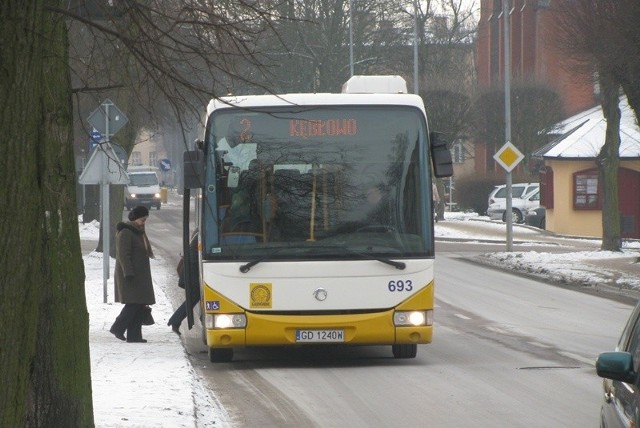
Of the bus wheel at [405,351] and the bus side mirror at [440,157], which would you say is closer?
the bus side mirror at [440,157]

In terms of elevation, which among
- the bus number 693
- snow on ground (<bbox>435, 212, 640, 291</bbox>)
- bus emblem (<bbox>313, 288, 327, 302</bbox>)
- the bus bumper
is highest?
the bus number 693

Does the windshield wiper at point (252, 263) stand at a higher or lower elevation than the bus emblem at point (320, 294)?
higher

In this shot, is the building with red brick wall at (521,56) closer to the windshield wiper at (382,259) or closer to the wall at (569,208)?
the wall at (569,208)

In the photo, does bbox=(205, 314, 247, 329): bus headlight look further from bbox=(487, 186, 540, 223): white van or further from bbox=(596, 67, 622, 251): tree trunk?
bbox=(487, 186, 540, 223): white van

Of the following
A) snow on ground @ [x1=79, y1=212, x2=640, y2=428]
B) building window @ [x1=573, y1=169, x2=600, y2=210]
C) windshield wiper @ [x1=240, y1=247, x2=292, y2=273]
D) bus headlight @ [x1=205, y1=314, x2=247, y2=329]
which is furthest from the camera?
building window @ [x1=573, y1=169, x2=600, y2=210]

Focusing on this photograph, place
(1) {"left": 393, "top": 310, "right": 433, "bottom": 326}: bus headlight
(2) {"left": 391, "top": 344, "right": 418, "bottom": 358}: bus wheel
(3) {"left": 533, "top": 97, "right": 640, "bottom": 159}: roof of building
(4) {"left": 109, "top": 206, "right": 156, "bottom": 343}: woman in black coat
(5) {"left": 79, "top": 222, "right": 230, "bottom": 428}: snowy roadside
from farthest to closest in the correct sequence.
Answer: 1. (3) {"left": 533, "top": 97, "right": 640, "bottom": 159}: roof of building
2. (4) {"left": 109, "top": 206, "right": 156, "bottom": 343}: woman in black coat
3. (2) {"left": 391, "top": 344, "right": 418, "bottom": 358}: bus wheel
4. (1) {"left": 393, "top": 310, "right": 433, "bottom": 326}: bus headlight
5. (5) {"left": 79, "top": 222, "right": 230, "bottom": 428}: snowy roadside

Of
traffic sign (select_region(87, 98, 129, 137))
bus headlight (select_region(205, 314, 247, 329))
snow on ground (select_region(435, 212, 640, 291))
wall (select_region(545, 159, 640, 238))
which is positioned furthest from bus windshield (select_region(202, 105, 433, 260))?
wall (select_region(545, 159, 640, 238))

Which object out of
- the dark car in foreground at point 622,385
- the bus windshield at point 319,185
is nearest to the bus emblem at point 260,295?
the bus windshield at point 319,185

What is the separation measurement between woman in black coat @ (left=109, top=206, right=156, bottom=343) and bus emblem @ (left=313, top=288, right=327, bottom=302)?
3.30 meters

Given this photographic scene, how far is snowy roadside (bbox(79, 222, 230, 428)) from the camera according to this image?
937 cm

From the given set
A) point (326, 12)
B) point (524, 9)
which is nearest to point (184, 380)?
point (326, 12)

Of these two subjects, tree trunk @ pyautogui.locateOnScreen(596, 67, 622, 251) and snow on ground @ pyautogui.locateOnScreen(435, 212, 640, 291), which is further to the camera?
tree trunk @ pyautogui.locateOnScreen(596, 67, 622, 251)

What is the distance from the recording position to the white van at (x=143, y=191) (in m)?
69.8

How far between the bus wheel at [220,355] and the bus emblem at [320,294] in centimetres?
132
